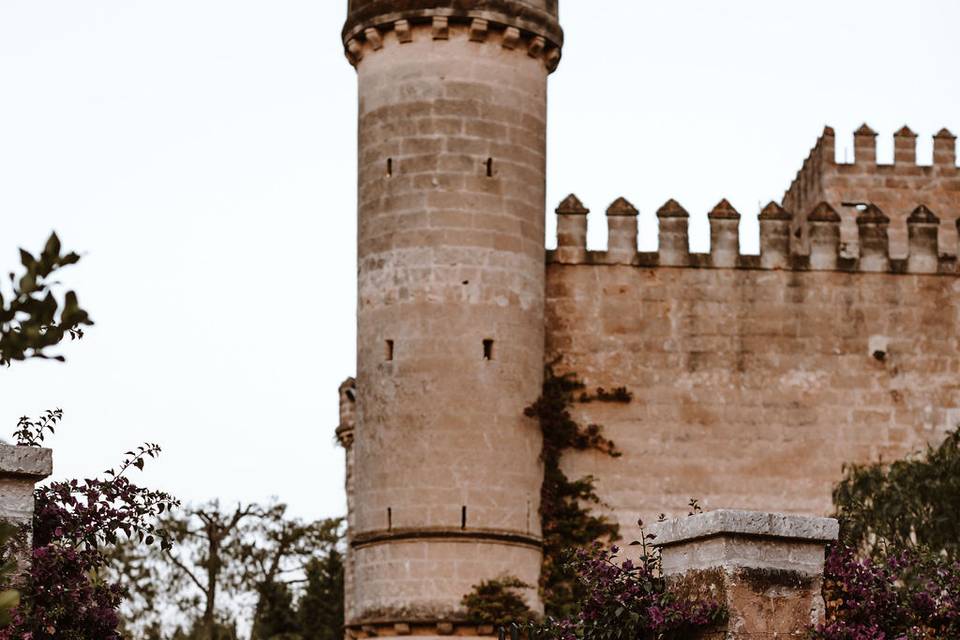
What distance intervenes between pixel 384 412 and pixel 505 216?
8.89 ft

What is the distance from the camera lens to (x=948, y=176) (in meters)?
29.5

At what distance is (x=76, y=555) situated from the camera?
340 inches

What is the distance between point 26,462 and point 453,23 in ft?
50.4

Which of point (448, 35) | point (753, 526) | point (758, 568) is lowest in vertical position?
point (758, 568)

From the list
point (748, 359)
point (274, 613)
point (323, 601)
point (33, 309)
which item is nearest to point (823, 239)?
point (748, 359)

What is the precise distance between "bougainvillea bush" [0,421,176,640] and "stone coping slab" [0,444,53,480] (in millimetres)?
351

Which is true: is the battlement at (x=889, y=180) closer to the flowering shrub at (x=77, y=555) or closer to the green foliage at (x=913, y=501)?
the green foliage at (x=913, y=501)

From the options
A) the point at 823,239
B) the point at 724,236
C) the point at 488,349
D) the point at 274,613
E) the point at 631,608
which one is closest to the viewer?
the point at 631,608

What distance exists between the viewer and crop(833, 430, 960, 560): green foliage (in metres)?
20.1

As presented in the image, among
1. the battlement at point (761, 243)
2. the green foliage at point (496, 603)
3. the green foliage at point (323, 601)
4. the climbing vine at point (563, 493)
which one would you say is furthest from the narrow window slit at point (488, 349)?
the green foliage at point (323, 601)

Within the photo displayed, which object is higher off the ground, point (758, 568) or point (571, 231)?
point (571, 231)

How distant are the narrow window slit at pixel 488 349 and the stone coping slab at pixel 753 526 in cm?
1437

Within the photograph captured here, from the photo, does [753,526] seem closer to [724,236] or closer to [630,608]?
[630,608]

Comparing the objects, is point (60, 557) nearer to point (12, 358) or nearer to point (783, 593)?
point (783, 593)
